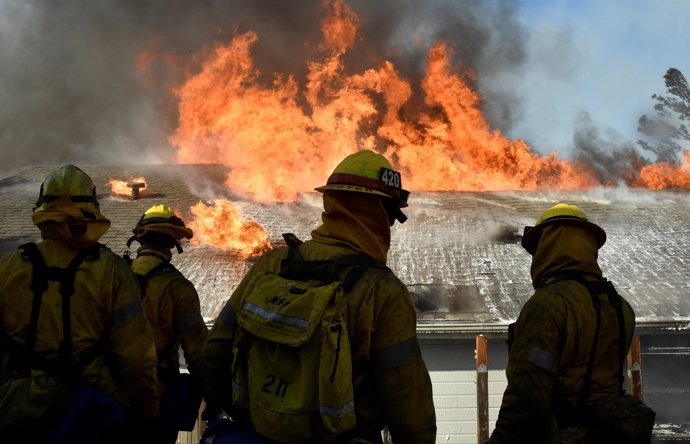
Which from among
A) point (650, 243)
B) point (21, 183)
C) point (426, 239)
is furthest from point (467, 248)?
point (21, 183)

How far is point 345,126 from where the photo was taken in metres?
18.4

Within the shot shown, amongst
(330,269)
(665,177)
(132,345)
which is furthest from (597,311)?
(665,177)

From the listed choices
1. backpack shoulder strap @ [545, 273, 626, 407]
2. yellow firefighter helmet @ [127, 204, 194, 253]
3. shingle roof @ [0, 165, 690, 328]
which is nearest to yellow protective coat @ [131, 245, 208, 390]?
yellow firefighter helmet @ [127, 204, 194, 253]

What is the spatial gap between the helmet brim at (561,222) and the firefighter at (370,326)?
128cm

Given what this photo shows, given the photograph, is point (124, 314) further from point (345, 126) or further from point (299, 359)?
point (345, 126)

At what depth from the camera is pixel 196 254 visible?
41.0ft

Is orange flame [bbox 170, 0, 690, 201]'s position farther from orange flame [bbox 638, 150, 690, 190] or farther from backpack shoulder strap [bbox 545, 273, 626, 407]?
backpack shoulder strap [bbox 545, 273, 626, 407]

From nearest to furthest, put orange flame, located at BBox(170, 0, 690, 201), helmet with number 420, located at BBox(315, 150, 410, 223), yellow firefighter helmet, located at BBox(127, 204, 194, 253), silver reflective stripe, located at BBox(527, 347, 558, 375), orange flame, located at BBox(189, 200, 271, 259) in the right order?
helmet with number 420, located at BBox(315, 150, 410, 223) → silver reflective stripe, located at BBox(527, 347, 558, 375) → yellow firefighter helmet, located at BBox(127, 204, 194, 253) → orange flame, located at BBox(189, 200, 271, 259) → orange flame, located at BBox(170, 0, 690, 201)

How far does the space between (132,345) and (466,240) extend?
32.7 ft

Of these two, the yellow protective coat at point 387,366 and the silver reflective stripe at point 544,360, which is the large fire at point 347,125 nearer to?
the silver reflective stripe at point 544,360

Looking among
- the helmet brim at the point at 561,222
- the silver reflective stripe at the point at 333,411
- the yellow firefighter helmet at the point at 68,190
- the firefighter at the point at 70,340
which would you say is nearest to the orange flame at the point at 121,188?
the yellow firefighter helmet at the point at 68,190

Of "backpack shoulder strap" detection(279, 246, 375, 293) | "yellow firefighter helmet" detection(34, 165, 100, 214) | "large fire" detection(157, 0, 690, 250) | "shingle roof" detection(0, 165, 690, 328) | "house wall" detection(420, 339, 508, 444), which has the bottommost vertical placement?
"house wall" detection(420, 339, 508, 444)

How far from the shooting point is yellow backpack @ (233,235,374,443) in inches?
90.9

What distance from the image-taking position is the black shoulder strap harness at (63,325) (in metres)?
3.20
